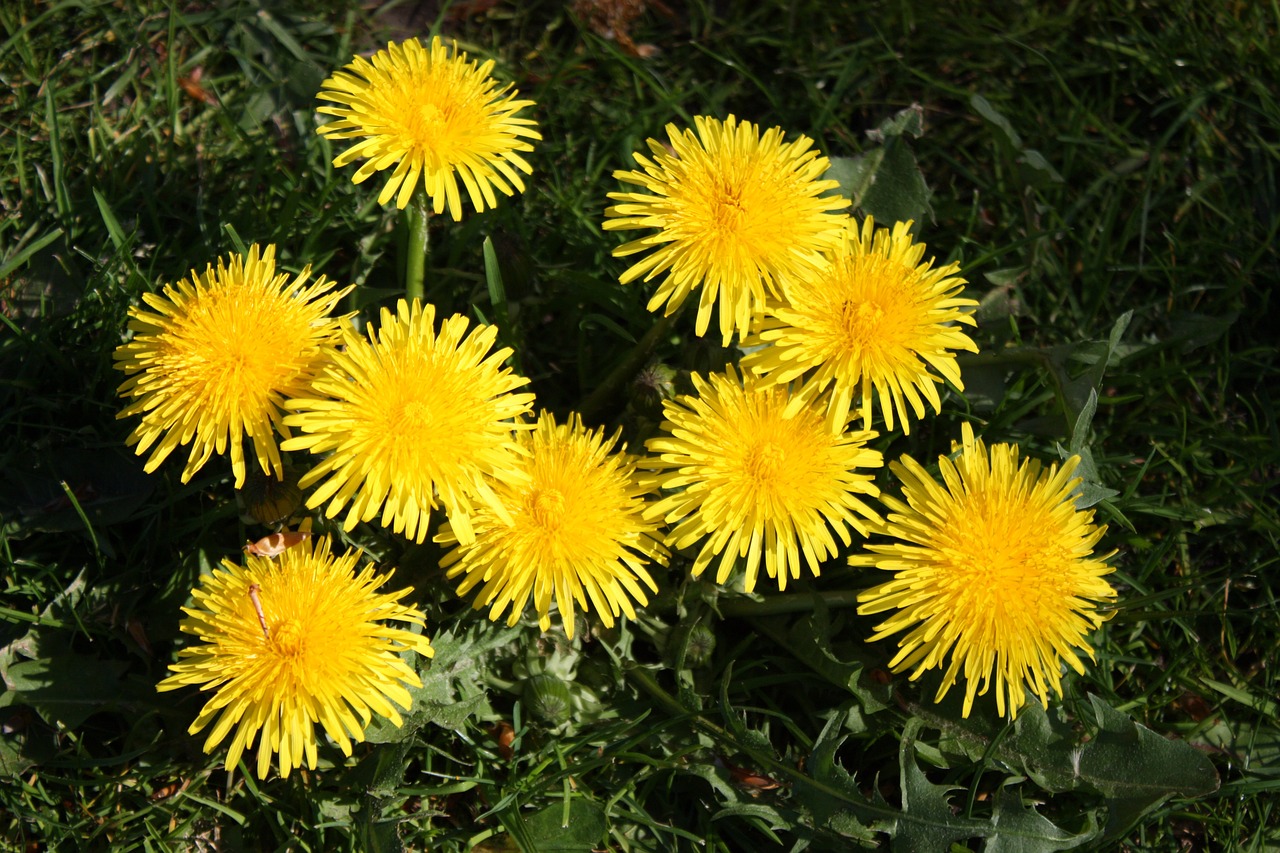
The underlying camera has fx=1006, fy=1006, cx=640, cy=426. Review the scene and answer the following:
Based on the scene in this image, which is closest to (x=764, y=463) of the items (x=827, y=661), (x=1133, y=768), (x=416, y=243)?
(x=827, y=661)

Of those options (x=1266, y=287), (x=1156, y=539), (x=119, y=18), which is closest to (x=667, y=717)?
(x=1156, y=539)

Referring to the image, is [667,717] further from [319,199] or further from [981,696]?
[319,199]

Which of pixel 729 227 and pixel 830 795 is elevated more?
pixel 729 227

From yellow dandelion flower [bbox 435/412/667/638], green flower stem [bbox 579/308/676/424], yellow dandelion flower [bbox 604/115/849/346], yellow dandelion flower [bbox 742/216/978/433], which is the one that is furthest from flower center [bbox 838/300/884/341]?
yellow dandelion flower [bbox 435/412/667/638]

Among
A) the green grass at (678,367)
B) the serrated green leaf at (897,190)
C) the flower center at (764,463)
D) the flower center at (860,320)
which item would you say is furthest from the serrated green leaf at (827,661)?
the serrated green leaf at (897,190)

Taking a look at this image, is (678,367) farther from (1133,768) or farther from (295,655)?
(1133,768)
